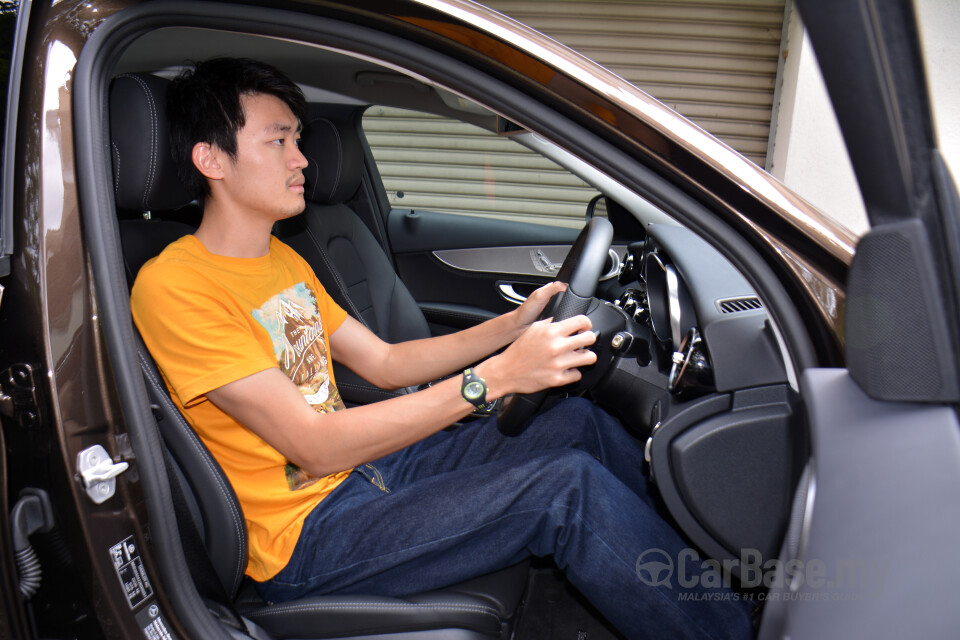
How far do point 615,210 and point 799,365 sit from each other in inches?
57.7

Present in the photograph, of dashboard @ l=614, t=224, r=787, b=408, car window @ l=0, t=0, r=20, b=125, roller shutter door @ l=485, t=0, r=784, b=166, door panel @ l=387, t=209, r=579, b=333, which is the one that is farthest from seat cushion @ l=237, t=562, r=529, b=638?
roller shutter door @ l=485, t=0, r=784, b=166

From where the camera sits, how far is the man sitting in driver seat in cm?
116

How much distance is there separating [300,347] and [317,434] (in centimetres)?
31

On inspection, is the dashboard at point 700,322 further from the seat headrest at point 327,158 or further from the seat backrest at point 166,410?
the seat headrest at point 327,158

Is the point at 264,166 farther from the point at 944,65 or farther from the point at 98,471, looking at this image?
the point at 944,65

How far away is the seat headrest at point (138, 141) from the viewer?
47.7 inches

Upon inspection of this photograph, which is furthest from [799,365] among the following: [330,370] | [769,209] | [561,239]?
[561,239]

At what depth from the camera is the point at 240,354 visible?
119cm

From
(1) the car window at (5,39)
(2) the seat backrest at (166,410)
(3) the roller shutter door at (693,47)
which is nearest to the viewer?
(1) the car window at (5,39)

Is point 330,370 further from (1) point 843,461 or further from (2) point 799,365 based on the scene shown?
(1) point 843,461

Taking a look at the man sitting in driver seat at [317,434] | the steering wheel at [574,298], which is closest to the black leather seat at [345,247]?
the man sitting in driver seat at [317,434]

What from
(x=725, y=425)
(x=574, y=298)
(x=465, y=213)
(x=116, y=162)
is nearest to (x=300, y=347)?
(x=116, y=162)

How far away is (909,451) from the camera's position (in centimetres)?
67

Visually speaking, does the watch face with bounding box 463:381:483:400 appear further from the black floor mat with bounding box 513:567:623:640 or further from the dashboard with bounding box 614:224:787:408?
the black floor mat with bounding box 513:567:623:640
